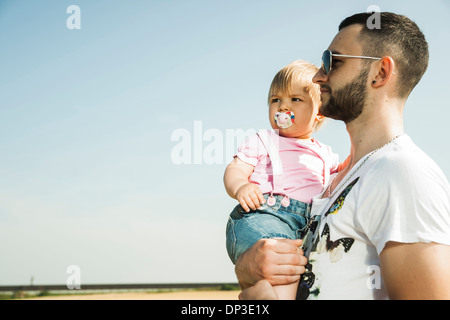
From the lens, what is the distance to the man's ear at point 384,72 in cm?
303

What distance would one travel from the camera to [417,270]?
2.13 m

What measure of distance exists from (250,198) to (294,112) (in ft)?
3.05

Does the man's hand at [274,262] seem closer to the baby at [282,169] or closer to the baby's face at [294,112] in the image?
the baby at [282,169]

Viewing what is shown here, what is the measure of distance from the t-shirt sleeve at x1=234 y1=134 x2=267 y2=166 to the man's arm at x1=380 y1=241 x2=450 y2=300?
1.62 m

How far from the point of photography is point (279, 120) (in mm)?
3715

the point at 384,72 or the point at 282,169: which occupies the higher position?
the point at 384,72

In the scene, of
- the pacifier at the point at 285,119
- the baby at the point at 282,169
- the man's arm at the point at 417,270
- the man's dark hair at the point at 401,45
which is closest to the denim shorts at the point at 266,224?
the baby at the point at 282,169

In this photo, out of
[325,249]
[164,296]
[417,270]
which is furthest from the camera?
[164,296]

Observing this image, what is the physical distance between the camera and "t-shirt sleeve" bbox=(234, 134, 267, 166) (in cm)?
368

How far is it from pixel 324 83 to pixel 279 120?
583 mm

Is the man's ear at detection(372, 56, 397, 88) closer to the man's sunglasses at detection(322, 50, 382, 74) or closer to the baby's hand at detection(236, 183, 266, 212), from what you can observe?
the man's sunglasses at detection(322, 50, 382, 74)

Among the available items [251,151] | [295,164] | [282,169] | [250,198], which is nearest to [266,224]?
[250,198]

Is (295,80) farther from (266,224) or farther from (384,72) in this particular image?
(266,224)
